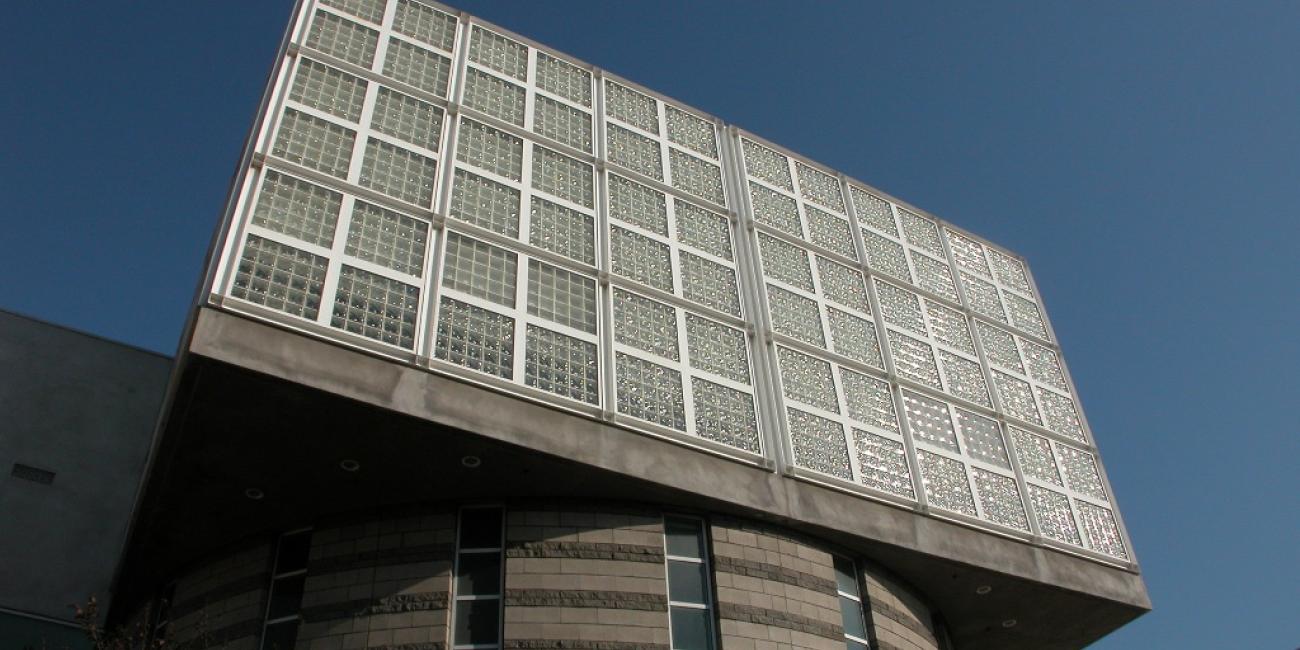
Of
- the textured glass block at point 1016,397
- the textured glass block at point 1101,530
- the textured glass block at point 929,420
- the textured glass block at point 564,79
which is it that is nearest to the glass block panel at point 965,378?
the textured glass block at point 1016,397

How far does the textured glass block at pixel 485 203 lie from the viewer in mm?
21703

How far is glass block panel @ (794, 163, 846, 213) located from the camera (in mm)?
28766

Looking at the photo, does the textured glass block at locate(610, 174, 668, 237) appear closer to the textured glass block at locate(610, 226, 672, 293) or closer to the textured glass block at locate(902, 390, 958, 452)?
the textured glass block at locate(610, 226, 672, 293)

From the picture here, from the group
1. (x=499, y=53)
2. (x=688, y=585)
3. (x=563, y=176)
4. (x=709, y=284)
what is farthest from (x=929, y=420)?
(x=499, y=53)

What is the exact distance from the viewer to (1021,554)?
2392cm

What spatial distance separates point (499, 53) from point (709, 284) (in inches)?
269

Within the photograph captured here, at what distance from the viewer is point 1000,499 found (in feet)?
81.1

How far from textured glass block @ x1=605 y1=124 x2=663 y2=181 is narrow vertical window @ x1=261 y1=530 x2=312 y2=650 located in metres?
9.90

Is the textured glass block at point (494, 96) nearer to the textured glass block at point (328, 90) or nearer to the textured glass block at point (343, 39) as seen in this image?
the textured glass block at point (343, 39)

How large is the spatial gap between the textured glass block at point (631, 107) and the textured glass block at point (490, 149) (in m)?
3.41

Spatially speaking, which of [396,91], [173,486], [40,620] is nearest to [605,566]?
[173,486]

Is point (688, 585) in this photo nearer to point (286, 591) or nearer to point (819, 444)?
point (819, 444)

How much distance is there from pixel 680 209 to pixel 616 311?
4175 mm

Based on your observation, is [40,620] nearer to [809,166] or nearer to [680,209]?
[680,209]
